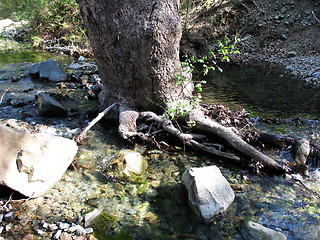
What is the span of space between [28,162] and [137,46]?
2.61 meters

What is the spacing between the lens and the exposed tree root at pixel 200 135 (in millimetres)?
3695

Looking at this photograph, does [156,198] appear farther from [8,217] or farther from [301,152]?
[301,152]

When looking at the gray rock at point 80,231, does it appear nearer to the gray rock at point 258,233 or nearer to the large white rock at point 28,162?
the large white rock at point 28,162

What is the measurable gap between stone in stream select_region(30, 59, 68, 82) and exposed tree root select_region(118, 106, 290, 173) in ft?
15.5

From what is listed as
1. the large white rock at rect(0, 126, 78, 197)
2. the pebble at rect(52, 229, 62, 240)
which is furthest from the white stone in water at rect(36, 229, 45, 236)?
the large white rock at rect(0, 126, 78, 197)

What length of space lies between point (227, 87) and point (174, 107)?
4.70 metres

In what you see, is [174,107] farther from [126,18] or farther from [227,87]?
[227,87]

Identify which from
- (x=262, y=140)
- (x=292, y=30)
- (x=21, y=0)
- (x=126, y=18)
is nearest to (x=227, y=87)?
(x=262, y=140)

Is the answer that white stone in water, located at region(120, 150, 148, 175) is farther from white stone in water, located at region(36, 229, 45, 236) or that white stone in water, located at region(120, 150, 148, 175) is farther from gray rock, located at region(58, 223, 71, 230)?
white stone in water, located at region(36, 229, 45, 236)

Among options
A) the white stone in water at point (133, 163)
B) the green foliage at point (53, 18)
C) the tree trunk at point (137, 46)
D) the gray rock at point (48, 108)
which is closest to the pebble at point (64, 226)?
the white stone in water at point (133, 163)

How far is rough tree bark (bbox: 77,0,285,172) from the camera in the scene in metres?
4.25

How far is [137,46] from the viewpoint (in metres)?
4.37

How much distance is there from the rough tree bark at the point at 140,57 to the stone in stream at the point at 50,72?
4.23m

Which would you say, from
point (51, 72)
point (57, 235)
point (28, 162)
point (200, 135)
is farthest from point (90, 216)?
point (51, 72)
